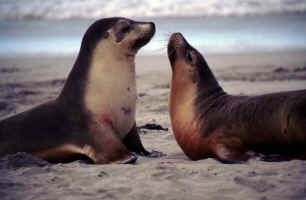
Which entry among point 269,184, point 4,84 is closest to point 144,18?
point 4,84

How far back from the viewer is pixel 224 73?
13641 millimetres

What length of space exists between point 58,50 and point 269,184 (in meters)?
18.9

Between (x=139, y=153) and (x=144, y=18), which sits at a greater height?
(x=144, y=18)

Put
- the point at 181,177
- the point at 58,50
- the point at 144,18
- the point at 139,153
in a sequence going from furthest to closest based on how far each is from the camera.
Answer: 1. the point at 144,18
2. the point at 58,50
3. the point at 139,153
4. the point at 181,177

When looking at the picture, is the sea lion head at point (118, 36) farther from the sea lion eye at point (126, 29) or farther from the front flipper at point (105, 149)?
the front flipper at point (105, 149)

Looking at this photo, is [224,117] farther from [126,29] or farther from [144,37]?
[126,29]

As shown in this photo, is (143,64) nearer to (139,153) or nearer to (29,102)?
(29,102)

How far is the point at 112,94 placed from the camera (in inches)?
203

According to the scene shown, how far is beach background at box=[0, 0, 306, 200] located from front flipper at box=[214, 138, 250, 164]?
0.13m

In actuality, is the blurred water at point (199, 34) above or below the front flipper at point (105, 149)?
above

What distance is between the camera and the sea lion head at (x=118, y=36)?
5.31 m

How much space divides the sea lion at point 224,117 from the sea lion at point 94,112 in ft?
1.56

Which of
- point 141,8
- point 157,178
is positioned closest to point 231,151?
point 157,178

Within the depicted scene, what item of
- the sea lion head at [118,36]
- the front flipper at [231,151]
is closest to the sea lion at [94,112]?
the sea lion head at [118,36]
